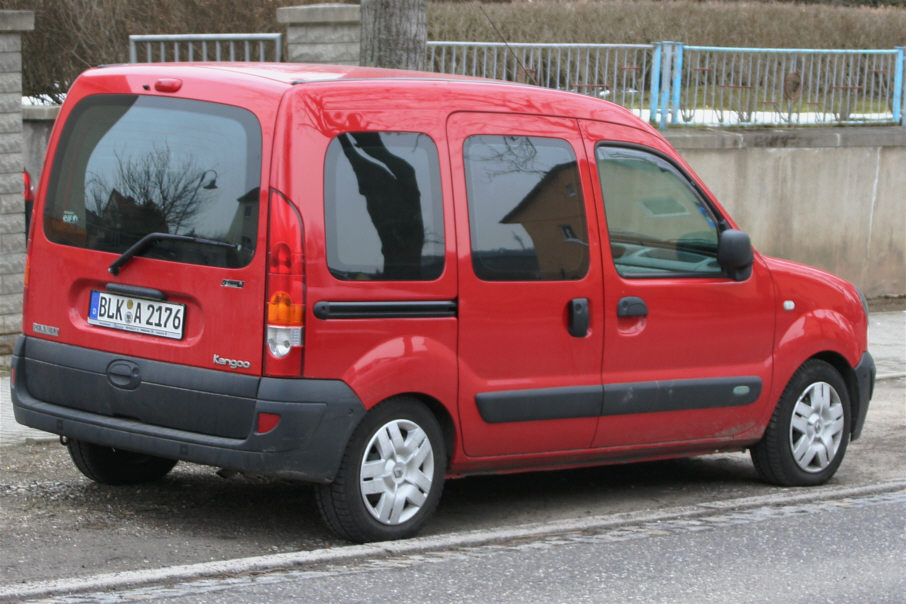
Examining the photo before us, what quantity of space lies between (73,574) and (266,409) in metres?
0.93

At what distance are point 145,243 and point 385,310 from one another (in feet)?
3.29

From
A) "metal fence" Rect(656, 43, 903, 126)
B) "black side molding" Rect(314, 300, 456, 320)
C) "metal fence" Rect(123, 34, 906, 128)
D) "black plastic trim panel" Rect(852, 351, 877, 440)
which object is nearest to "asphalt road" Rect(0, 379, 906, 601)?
"black plastic trim panel" Rect(852, 351, 877, 440)

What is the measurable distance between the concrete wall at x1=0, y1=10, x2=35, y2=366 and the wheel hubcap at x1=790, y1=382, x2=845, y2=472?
17.8 feet

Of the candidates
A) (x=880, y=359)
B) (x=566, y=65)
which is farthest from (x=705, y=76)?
(x=880, y=359)

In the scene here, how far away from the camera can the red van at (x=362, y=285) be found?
5.50 m

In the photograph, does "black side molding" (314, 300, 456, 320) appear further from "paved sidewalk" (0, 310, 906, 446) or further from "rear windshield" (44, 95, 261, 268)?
"paved sidewalk" (0, 310, 906, 446)

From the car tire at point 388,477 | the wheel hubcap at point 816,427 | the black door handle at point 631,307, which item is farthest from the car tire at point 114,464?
the wheel hubcap at point 816,427

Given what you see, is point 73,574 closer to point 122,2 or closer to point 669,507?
point 669,507

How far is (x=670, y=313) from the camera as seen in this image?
668 centimetres

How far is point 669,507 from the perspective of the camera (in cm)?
701

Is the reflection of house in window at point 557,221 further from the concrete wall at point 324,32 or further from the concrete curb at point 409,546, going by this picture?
the concrete wall at point 324,32

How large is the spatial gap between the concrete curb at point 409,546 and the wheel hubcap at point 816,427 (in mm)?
160

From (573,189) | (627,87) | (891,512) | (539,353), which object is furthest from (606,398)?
(627,87)

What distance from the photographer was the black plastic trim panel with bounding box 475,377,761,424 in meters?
6.18
